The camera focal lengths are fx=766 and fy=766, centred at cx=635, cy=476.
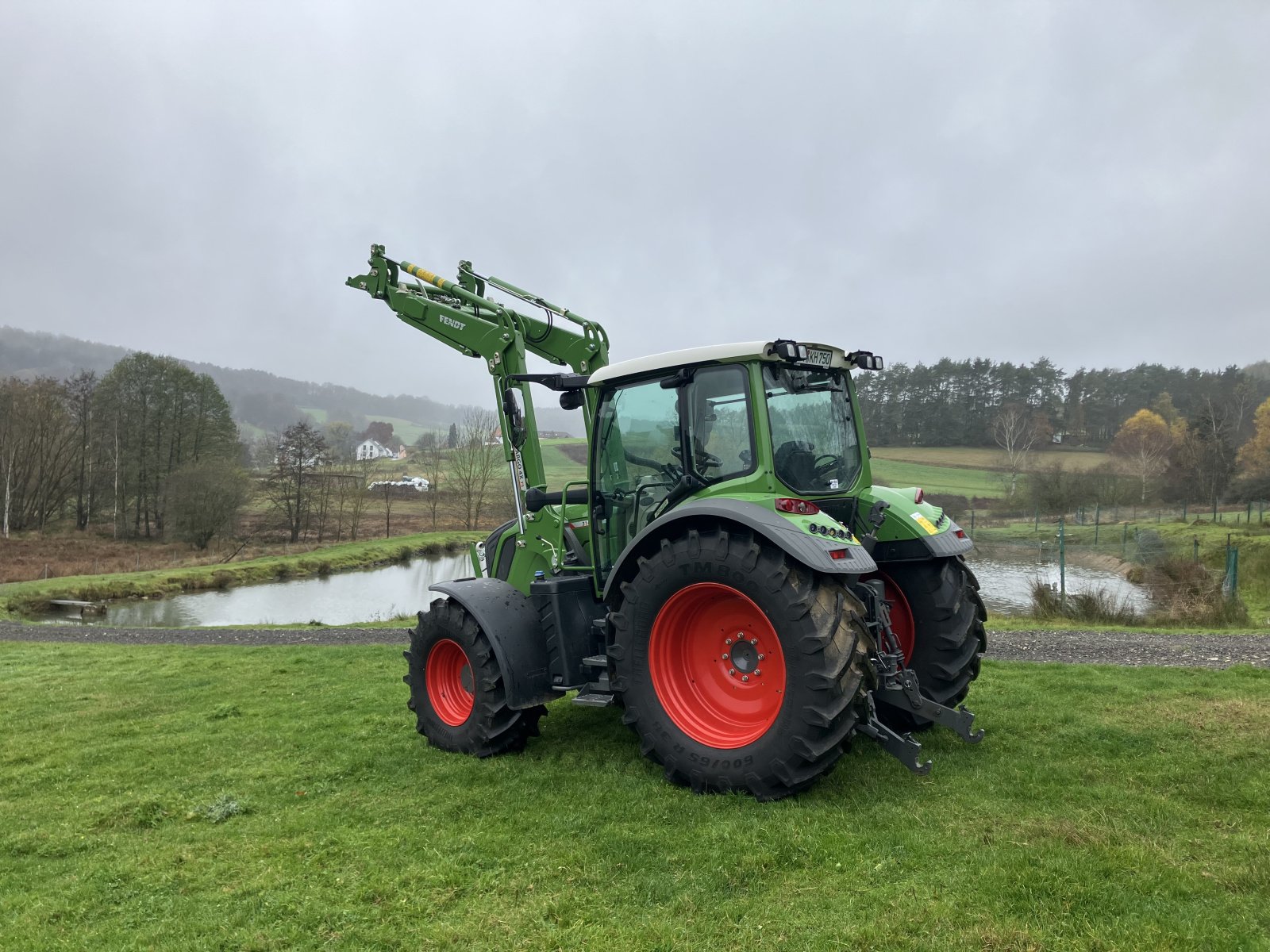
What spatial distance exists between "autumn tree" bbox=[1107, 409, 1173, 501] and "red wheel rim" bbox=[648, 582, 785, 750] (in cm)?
3737

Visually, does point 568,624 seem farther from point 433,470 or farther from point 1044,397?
point 1044,397

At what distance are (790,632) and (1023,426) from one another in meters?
51.8

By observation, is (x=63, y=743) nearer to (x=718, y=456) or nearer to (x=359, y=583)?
(x=718, y=456)

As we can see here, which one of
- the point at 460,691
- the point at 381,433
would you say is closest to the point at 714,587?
the point at 460,691

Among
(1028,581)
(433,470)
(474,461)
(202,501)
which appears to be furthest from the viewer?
(433,470)

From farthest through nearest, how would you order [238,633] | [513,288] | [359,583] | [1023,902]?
[359,583] → [238,633] → [513,288] → [1023,902]

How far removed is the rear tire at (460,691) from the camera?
491cm

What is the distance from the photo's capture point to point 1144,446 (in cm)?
4409

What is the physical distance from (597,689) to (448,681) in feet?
4.07

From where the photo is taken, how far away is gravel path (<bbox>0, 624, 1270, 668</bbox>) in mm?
8047

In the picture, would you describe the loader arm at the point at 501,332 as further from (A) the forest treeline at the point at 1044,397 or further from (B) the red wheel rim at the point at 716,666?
(A) the forest treeline at the point at 1044,397

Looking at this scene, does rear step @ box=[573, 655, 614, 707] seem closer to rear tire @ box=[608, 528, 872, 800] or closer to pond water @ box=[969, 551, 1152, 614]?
rear tire @ box=[608, 528, 872, 800]

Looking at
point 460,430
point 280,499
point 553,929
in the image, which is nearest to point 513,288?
point 553,929

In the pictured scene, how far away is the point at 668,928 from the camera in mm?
2785
